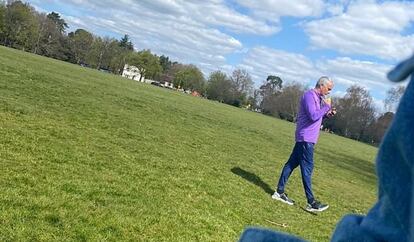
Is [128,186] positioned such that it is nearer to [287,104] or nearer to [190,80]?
[287,104]

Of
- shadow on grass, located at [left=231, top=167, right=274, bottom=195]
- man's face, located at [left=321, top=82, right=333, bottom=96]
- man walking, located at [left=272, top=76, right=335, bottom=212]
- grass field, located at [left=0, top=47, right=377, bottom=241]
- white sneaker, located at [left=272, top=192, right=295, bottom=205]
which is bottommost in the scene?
grass field, located at [left=0, top=47, right=377, bottom=241]

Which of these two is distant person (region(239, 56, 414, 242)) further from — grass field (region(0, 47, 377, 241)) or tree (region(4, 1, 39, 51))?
tree (region(4, 1, 39, 51))

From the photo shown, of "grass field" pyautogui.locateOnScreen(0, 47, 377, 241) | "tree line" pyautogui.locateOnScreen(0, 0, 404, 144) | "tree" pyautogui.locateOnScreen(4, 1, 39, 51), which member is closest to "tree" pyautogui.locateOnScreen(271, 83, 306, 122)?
"tree line" pyautogui.locateOnScreen(0, 0, 404, 144)

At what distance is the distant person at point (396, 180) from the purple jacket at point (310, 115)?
8.02 meters

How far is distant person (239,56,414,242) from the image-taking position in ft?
2.64

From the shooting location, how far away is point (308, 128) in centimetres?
901

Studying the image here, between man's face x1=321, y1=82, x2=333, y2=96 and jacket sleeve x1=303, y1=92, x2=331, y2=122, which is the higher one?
man's face x1=321, y1=82, x2=333, y2=96

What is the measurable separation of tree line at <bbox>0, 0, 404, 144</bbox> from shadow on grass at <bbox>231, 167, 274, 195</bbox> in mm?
73076

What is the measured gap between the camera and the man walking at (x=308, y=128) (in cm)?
880

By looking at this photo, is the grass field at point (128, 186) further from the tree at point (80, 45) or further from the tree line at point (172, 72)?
the tree at point (80, 45)

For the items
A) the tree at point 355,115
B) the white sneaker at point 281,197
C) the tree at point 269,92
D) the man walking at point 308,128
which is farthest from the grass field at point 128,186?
the tree at point 269,92

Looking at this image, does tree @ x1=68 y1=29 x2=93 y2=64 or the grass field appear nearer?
the grass field

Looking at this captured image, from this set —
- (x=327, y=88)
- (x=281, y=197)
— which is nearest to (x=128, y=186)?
(x=281, y=197)

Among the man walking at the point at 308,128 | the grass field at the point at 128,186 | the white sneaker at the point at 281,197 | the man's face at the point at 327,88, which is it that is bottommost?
the grass field at the point at 128,186
